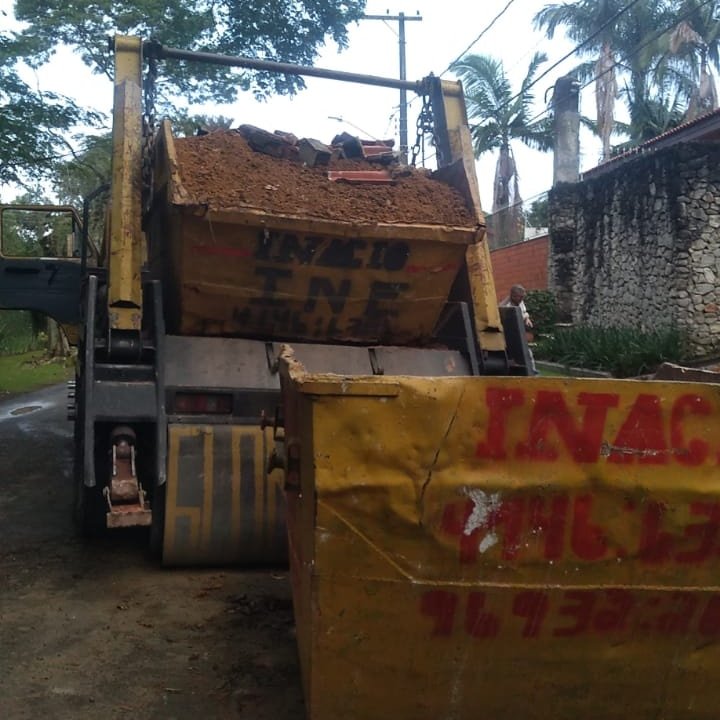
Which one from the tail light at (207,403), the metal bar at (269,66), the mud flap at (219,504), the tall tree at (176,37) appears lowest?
the mud flap at (219,504)

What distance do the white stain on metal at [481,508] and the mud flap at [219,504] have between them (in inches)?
85.5

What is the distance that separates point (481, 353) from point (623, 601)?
2.96 m

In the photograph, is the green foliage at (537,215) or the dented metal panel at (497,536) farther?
the green foliage at (537,215)

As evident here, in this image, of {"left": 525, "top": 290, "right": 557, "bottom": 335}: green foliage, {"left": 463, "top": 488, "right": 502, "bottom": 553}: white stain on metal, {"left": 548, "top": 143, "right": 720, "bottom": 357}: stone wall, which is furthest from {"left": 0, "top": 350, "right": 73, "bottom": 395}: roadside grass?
{"left": 463, "top": 488, "right": 502, "bottom": 553}: white stain on metal

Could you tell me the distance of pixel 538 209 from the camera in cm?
3734

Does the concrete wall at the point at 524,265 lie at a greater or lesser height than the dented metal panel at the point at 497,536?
greater

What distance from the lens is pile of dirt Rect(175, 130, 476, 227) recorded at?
4.95 metres

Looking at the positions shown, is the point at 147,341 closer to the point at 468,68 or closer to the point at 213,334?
the point at 213,334

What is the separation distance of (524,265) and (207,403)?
1690 cm

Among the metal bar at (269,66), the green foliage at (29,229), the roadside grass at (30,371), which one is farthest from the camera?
the green foliage at (29,229)

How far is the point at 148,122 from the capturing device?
18.8 feet

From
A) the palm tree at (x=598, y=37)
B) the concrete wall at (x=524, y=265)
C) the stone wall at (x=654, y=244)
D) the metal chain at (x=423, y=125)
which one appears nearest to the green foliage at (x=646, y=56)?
the palm tree at (x=598, y=37)

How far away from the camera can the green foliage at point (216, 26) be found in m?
16.0

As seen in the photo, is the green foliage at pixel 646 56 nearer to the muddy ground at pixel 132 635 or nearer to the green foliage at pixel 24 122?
the green foliage at pixel 24 122
